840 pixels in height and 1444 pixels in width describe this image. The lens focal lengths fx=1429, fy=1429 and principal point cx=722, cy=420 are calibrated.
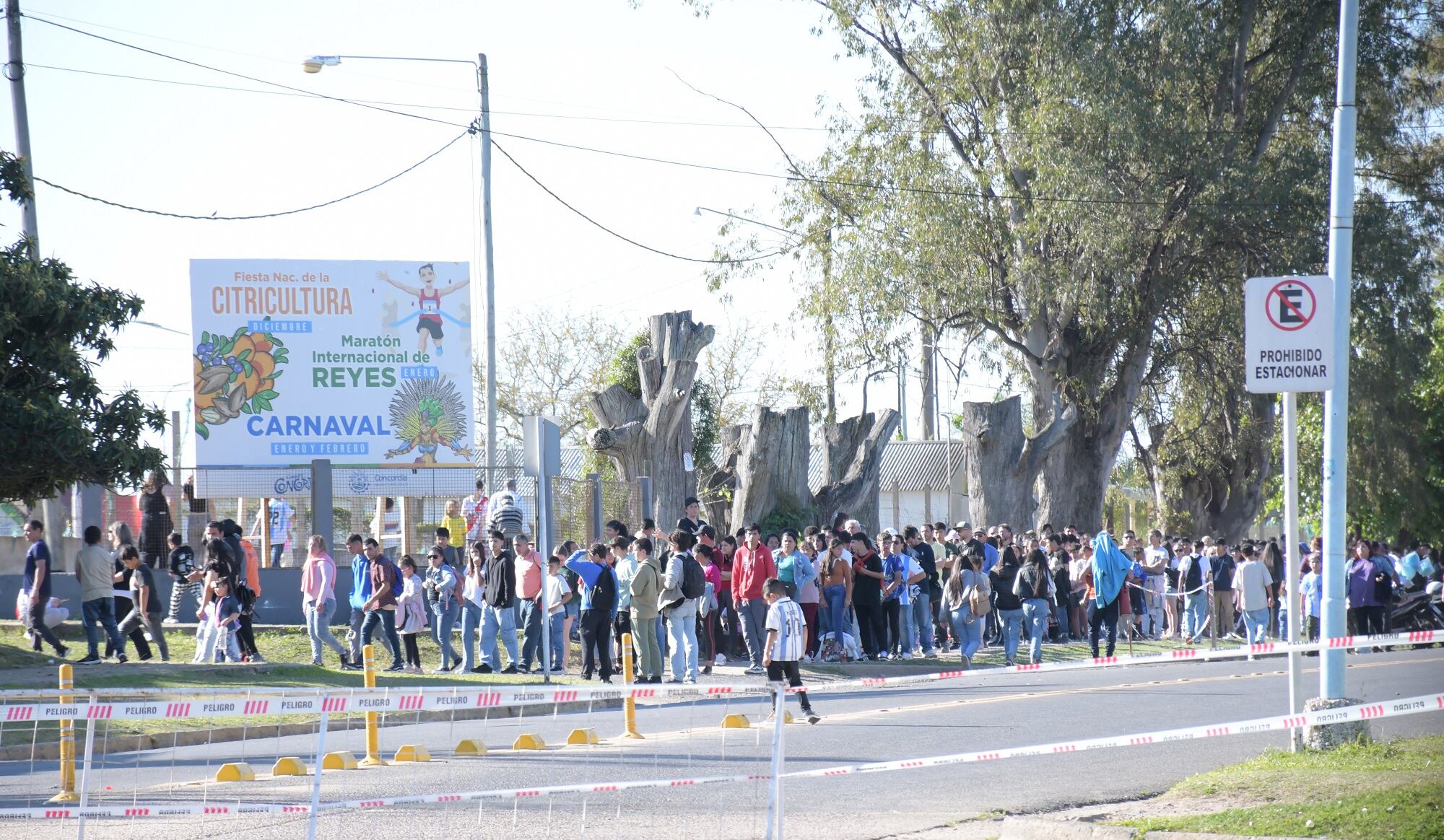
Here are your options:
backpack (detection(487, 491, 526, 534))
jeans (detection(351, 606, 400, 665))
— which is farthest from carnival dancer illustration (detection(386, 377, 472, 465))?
jeans (detection(351, 606, 400, 665))

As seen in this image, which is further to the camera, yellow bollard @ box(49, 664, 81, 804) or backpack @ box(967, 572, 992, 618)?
backpack @ box(967, 572, 992, 618)

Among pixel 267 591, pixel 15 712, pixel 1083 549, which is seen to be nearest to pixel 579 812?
pixel 15 712

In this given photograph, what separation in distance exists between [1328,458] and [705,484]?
19.6m

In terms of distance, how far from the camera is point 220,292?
90.5 feet

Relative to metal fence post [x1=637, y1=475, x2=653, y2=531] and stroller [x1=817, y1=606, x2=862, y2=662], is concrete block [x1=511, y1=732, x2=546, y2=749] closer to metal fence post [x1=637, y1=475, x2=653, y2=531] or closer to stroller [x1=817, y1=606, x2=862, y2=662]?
stroller [x1=817, y1=606, x2=862, y2=662]

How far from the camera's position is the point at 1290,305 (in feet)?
30.8

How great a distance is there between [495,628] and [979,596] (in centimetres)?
645

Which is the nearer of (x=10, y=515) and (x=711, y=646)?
(x=711, y=646)

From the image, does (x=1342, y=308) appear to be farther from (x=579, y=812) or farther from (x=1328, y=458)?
(x=579, y=812)

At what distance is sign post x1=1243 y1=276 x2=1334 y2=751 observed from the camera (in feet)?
30.6

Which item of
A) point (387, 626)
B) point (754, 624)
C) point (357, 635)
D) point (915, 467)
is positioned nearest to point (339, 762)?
point (387, 626)

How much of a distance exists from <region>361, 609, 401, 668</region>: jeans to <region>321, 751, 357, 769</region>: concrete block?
7.50 metres

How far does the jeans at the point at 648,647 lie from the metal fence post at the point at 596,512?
5349 mm

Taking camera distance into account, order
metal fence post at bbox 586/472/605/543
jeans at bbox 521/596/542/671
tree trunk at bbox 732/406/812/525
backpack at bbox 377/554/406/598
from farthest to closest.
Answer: tree trunk at bbox 732/406/812/525 < metal fence post at bbox 586/472/605/543 < jeans at bbox 521/596/542/671 < backpack at bbox 377/554/406/598
